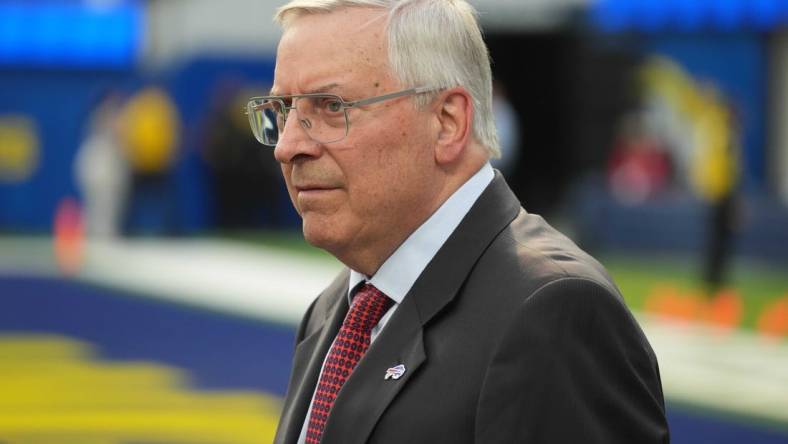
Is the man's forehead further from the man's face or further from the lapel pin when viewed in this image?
the lapel pin

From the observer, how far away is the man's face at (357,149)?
2723 mm

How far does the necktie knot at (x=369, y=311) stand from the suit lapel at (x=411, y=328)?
0.32 ft

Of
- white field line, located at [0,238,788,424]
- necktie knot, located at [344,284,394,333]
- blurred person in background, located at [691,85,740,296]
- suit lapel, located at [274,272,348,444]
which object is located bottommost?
white field line, located at [0,238,788,424]

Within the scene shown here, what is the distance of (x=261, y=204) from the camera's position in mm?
26766

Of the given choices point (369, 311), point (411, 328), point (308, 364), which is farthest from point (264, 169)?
point (411, 328)

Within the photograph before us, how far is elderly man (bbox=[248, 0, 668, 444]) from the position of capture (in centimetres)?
248

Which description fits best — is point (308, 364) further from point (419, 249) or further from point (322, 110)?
point (322, 110)

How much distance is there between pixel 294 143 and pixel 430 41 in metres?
0.31

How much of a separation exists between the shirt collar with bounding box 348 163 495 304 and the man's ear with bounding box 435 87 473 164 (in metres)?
0.07

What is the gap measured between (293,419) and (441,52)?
30.0 inches

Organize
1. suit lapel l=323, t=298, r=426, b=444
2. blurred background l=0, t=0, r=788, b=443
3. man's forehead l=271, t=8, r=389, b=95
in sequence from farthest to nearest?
blurred background l=0, t=0, r=788, b=443
man's forehead l=271, t=8, r=389, b=95
suit lapel l=323, t=298, r=426, b=444

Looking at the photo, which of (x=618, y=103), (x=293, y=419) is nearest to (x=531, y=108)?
(x=618, y=103)

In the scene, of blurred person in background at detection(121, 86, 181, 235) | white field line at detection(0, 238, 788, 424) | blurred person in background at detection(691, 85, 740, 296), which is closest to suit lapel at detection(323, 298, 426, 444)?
white field line at detection(0, 238, 788, 424)

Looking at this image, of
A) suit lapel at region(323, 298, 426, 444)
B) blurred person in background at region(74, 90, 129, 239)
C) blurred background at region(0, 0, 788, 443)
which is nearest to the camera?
suit lapel at region(323, 298, 426, 444)
